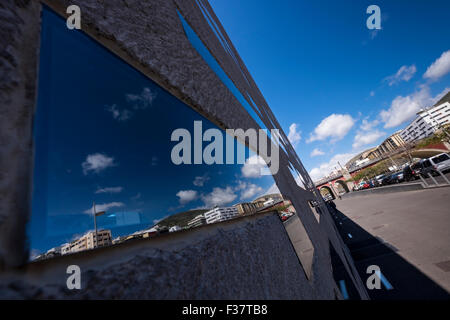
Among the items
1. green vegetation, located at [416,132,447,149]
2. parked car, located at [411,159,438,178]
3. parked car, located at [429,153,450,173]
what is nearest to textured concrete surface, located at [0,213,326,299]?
parked car, located at [429,153,450,173]

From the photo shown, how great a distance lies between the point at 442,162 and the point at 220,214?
21.6 m

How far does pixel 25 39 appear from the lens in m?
0.30

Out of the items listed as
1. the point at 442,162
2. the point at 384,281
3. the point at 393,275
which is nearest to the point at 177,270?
the point at 384,281

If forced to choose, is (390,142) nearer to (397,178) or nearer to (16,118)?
(397,178)

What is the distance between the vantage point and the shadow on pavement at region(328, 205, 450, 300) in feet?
10.3

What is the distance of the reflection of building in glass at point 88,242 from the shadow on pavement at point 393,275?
480 cm

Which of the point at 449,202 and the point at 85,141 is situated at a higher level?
the point at 85,141

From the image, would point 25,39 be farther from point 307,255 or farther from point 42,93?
point 307,255

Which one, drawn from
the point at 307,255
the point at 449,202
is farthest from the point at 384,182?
the point at 307,255

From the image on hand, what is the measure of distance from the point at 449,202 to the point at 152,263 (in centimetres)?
1103

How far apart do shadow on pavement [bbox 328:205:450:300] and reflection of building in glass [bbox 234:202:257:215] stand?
4223 millimetres

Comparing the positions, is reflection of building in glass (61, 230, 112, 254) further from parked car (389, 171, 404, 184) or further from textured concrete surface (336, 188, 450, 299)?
parked car (389, 171, 404, 184)

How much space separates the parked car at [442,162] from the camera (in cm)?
1362
